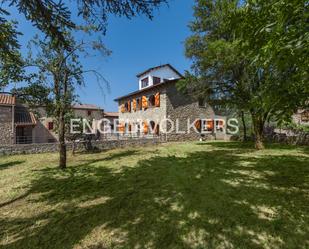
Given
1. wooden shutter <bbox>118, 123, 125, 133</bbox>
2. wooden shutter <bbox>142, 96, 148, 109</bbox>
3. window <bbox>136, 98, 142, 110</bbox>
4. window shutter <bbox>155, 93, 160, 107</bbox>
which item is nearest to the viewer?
window shutter <bbox>155, 93, 160, 107</bbox>

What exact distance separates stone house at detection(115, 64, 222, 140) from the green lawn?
1242cm

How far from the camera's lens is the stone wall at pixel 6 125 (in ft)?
64.0

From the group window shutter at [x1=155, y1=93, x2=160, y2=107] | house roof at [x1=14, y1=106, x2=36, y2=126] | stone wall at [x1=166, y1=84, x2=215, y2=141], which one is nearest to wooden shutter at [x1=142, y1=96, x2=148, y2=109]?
window shutter at [x1=155, y1=93, x2=160, y2=107]

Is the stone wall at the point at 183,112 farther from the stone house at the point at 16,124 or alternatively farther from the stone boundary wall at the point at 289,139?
the stone house at the point at 16,124

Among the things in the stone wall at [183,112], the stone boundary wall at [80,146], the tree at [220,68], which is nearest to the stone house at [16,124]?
the stone boundary wall at [80,146]

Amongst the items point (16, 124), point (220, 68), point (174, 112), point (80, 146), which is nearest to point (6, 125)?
point (16, 124)

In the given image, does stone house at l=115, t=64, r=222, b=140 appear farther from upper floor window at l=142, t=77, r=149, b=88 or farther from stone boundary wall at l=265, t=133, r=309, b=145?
stone boundary wall at l=265, t=133, r=309, b=145

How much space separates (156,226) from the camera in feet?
12.7

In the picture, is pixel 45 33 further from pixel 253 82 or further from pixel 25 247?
pixel 253 82

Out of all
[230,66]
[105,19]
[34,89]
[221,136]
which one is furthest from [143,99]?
[105,19]

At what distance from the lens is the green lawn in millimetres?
3479

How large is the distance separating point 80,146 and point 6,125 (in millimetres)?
9408

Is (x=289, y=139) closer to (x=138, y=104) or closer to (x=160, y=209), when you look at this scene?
(x=138, y=104)

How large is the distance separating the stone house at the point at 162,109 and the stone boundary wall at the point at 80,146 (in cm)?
250
